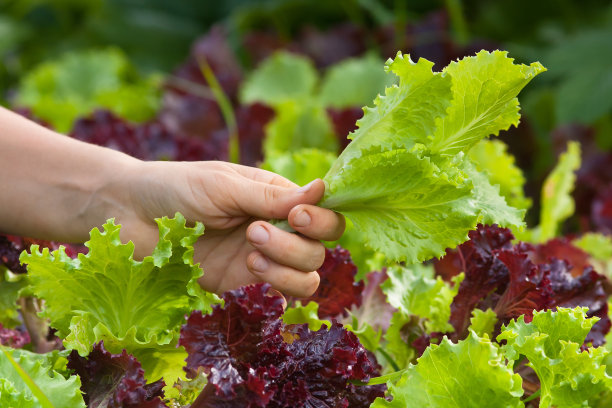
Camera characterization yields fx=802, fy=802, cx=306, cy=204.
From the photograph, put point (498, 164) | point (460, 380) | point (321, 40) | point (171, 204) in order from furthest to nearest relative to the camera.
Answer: point (321, 40) < point (498, 164) < point (171, 204) < point (460, 380)

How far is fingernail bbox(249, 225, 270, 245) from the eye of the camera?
1.15m

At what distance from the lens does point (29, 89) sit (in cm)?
371

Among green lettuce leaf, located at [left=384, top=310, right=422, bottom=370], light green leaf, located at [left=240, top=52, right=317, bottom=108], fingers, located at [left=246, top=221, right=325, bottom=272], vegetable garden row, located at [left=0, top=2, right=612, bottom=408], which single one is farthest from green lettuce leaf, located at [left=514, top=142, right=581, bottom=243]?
light green leaf, located at [left=240, top=52, right=317, bottom=108]

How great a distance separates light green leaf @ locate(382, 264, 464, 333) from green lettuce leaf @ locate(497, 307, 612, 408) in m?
0.25

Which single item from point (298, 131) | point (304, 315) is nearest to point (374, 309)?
point (304, 315)

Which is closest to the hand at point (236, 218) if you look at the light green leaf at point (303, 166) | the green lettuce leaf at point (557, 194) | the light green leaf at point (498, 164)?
the light green leaf at point (303, 166)

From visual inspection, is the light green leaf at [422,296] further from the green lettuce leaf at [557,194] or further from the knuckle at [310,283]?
the green lettuce leaf at [557,194]

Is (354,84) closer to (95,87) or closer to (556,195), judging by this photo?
(95,87)

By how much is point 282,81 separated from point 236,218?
2.15 m

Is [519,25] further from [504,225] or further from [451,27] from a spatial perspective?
[504,225]

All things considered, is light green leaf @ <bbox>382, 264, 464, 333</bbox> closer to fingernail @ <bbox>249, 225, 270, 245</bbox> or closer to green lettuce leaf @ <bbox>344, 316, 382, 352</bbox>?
green lettuce leaf @ <bbox>344, 316, 382, 352</bbox>

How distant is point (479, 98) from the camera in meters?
1.11

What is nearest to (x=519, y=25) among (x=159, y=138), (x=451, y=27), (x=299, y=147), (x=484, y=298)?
(x=451, y=27)

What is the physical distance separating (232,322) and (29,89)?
299 cm
